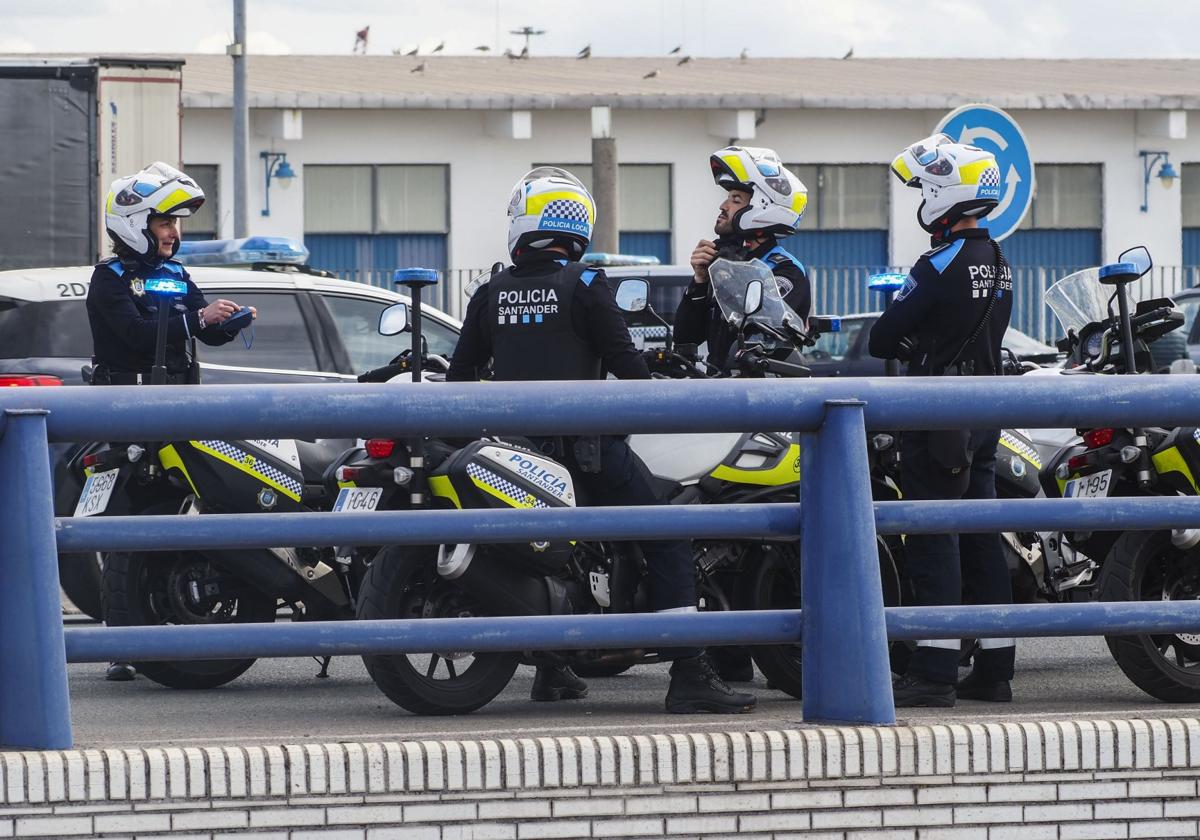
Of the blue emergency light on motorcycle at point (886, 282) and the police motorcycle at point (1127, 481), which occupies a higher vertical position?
the blue emergency light on motorcycle at point (886, 282)

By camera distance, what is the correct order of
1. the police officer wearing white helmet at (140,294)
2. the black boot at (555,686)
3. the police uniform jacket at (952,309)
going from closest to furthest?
the police uniform jacket at (952,309)
the black boot at (555,686)
the police officer wearing white helmet at (140,294)

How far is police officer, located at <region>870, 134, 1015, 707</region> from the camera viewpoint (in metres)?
6.20

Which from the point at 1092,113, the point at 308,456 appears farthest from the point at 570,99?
the point at 308,456

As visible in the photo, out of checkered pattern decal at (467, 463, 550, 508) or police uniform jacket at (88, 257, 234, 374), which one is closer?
checkered pattern decal at (467, 463, 550, 508)

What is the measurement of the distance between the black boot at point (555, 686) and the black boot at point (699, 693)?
83cm

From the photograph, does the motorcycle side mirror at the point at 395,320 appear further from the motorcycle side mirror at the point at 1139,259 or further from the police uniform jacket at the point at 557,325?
the motorcycle side mirror at the point at 1139,259

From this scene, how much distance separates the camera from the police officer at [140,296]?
7859 millimetres

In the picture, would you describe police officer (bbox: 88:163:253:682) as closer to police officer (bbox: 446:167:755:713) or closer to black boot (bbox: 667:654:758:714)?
police officer (bbox: 446:167:755:713)

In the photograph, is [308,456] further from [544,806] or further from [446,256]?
[446,256]

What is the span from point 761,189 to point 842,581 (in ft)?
10.6

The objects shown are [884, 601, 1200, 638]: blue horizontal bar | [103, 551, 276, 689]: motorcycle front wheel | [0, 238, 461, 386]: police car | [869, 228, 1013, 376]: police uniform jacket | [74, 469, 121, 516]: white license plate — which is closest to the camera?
[884, 601, 1200, 638]: blue horizontal bar

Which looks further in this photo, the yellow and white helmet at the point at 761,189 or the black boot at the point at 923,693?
the yellow and white helmet at the point at 761,189

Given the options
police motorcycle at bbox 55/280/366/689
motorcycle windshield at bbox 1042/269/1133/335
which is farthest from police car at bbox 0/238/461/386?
motorcycle windshield at bbox 1042/269/1133/335

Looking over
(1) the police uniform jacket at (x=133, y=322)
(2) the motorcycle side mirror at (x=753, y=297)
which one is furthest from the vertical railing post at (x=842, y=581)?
(1) the police uniform jacket at (x=133, y=322)
